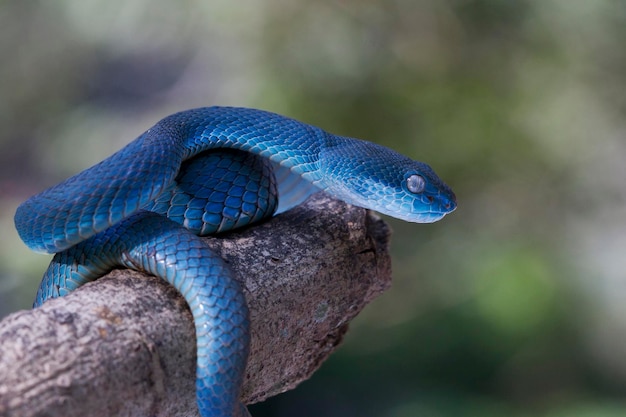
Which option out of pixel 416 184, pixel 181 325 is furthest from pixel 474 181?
pixel 181 325

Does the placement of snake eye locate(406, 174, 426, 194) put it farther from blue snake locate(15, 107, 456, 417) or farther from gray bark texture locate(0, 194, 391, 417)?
gray bark texture locate(0, 194, 391, 417)

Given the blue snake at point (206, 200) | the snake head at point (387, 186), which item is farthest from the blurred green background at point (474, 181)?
the snake head at point (387, 186)

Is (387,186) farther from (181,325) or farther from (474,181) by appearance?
(474,181)

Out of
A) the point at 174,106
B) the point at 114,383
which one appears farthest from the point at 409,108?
the point at 114,383

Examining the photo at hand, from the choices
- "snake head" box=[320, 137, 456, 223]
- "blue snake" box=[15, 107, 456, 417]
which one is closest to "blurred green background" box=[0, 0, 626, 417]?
"blue snake" box=[15, 107, 456, 417]

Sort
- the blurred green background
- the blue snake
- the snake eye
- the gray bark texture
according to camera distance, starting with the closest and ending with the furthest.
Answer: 1. the gray bark texture
2. the blue snake
3. the snake eye
4. the blurred green background

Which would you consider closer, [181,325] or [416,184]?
[181,325]

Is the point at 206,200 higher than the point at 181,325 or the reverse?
higher

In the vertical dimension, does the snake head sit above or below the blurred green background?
above
